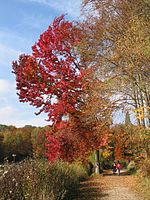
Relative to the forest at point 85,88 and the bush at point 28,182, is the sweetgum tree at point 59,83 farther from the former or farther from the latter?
the bush at point 28,182

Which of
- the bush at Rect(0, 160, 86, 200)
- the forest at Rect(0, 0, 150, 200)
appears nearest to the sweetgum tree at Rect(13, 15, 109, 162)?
the forest at Rect(0, 0, 150, 200)

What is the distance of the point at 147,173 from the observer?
14.7 metres

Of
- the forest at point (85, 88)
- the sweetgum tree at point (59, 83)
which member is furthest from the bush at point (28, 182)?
the sweetgum tree at point (59, 83)

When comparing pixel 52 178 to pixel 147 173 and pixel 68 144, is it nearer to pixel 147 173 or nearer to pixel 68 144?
pixel 147 173

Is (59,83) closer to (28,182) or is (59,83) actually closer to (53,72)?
(53,72)

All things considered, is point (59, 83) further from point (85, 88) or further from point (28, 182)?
point (28, 182)

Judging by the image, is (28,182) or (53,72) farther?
(53,72)

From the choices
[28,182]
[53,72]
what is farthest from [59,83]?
[28,182]

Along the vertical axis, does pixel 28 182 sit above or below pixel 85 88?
below

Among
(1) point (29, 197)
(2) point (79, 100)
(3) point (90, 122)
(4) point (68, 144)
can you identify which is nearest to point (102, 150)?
(4) point (68, 144)

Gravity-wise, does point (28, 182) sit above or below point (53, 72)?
below

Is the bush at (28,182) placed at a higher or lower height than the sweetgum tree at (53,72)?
lower

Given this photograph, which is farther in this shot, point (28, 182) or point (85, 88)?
point (85, 88)

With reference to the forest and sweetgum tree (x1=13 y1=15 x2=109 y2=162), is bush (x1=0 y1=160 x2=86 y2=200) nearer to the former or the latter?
the forest
